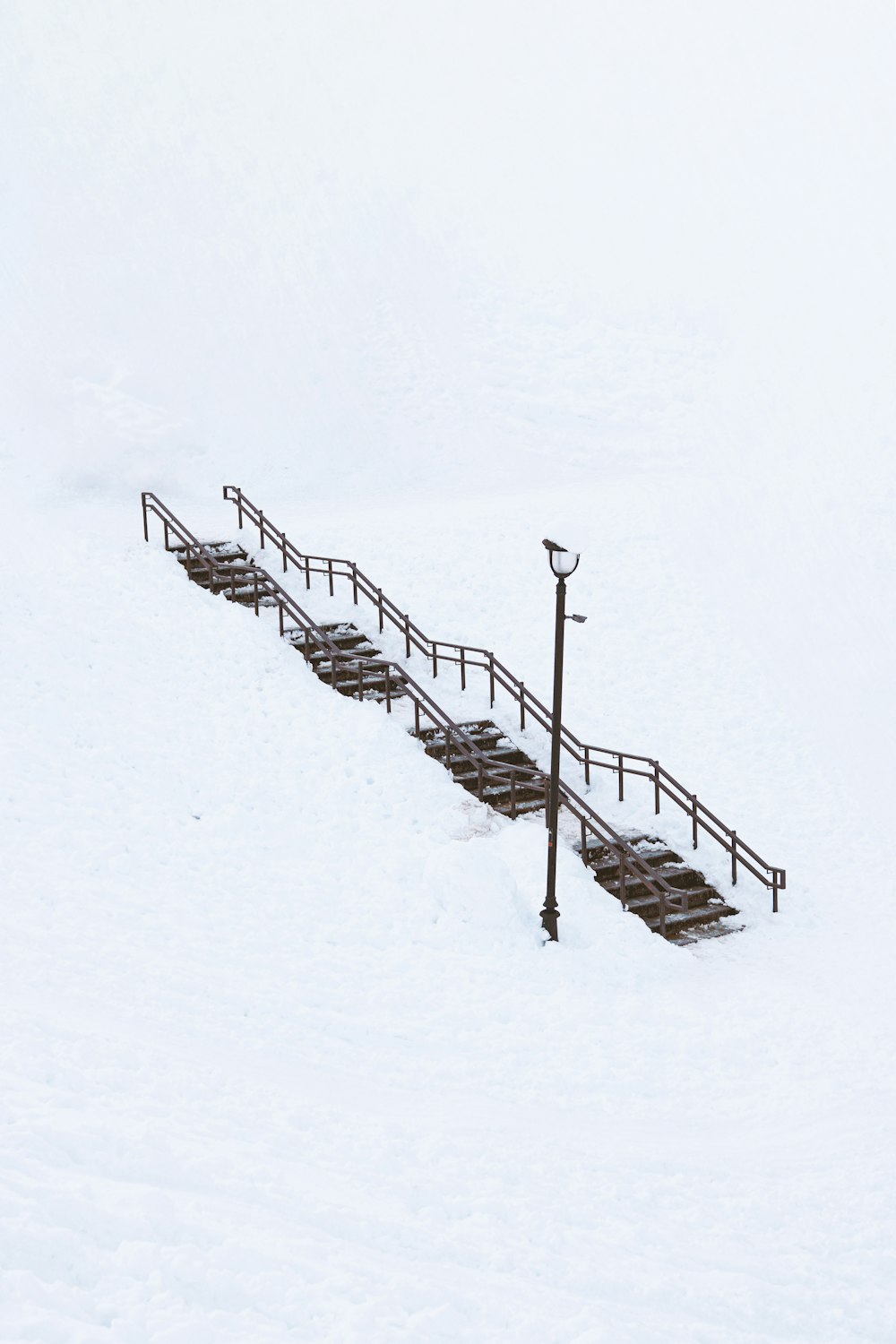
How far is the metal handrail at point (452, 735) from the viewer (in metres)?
14.0

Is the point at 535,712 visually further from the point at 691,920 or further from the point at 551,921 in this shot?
the point at 551,921

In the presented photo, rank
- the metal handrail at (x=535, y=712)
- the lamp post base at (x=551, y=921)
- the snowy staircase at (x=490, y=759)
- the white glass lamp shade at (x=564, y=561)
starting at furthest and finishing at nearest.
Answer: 1. the snowy staircase at (x=490, y=759)
2. the metal handrail at (x=535, y=712)
3. the lamp post base at (x=551, y=921)
4. the white glass lamp shade at (x=564, y=561)

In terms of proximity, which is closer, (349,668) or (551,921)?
(551,921)

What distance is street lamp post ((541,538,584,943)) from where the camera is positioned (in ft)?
39.1

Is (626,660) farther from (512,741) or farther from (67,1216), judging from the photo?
(67,1216)

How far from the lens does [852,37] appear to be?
35.0m

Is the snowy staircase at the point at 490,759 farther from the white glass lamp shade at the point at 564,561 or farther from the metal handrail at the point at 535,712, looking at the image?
the white glass lamp shade at the point at 564,561

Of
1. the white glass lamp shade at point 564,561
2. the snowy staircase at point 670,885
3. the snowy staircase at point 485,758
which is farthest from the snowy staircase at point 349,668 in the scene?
the white glass lamp shade at point 564,561

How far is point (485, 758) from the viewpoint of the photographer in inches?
590

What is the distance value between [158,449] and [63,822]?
1495 centimetres

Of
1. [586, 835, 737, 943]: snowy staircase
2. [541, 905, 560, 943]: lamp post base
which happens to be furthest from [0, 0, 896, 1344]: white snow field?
[586, 835, 737, 943]: snowy staircase

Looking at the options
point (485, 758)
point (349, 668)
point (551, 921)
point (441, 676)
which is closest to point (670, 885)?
point (551, 921)

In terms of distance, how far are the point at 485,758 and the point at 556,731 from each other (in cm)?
274

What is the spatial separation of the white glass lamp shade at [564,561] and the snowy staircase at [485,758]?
3.38 m
